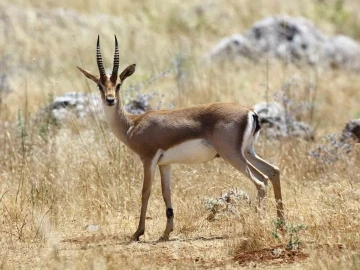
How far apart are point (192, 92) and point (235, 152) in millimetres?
7594

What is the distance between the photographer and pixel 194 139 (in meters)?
9.26

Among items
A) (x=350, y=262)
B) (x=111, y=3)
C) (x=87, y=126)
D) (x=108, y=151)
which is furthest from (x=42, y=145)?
(x=111, y=3)

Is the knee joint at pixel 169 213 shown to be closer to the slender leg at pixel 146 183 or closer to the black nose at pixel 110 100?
the slender leg at pixel 146 183

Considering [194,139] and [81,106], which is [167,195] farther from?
[81,106]

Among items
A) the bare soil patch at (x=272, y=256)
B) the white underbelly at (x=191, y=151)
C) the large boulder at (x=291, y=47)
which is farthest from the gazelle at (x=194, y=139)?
the large boulder at (x=291, y=47)

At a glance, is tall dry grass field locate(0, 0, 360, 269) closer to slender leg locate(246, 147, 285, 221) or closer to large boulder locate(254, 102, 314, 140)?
slender leg locate(246, 147, 285, 221)

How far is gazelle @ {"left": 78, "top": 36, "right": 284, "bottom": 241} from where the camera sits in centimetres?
916

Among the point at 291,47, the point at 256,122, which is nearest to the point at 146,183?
the point at 256,122

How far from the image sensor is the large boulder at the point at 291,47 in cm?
2225

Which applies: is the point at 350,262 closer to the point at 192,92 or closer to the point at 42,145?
the point at 42,145

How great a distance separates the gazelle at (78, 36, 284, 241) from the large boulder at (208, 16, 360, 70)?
12.8 meters

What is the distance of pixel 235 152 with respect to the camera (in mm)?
9133

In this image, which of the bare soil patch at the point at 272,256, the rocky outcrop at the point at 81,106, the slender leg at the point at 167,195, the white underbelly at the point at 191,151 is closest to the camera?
the bare soil patch at the point at 272,256

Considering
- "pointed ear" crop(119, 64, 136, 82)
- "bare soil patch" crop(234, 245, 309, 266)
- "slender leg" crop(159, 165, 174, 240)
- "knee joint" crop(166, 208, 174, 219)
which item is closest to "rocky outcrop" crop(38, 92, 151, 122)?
"pointed ear" crop(119, 64, 136, 82)
